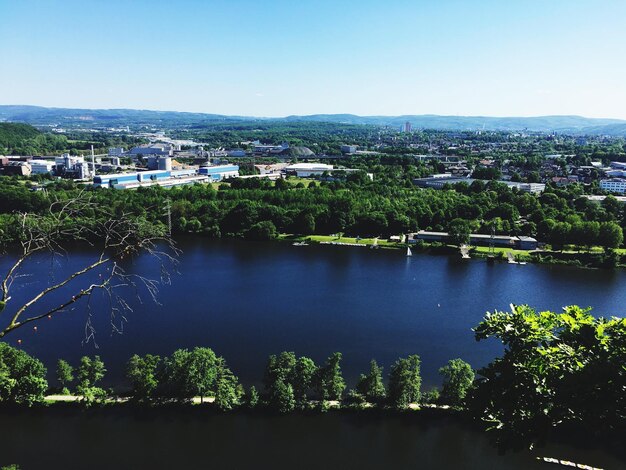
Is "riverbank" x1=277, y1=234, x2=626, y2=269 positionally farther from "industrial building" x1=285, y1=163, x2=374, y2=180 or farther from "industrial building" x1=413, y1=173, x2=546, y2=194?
"industrial building" x1=285, y1=163, x2=374, y2=180

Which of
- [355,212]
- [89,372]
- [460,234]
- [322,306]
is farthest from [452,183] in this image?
[89,372]

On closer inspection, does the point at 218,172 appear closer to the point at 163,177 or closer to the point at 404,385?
the point at 163,177

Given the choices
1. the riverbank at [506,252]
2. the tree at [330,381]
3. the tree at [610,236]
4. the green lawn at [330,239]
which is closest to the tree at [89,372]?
the tree at [330,381]

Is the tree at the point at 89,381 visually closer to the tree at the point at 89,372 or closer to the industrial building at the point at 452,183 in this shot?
the tree at the point at 89,372

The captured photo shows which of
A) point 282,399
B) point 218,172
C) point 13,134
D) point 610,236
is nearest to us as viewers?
point 282,399

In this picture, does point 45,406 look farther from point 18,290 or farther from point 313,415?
point 18,290

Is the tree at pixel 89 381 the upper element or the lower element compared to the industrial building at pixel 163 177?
lower
